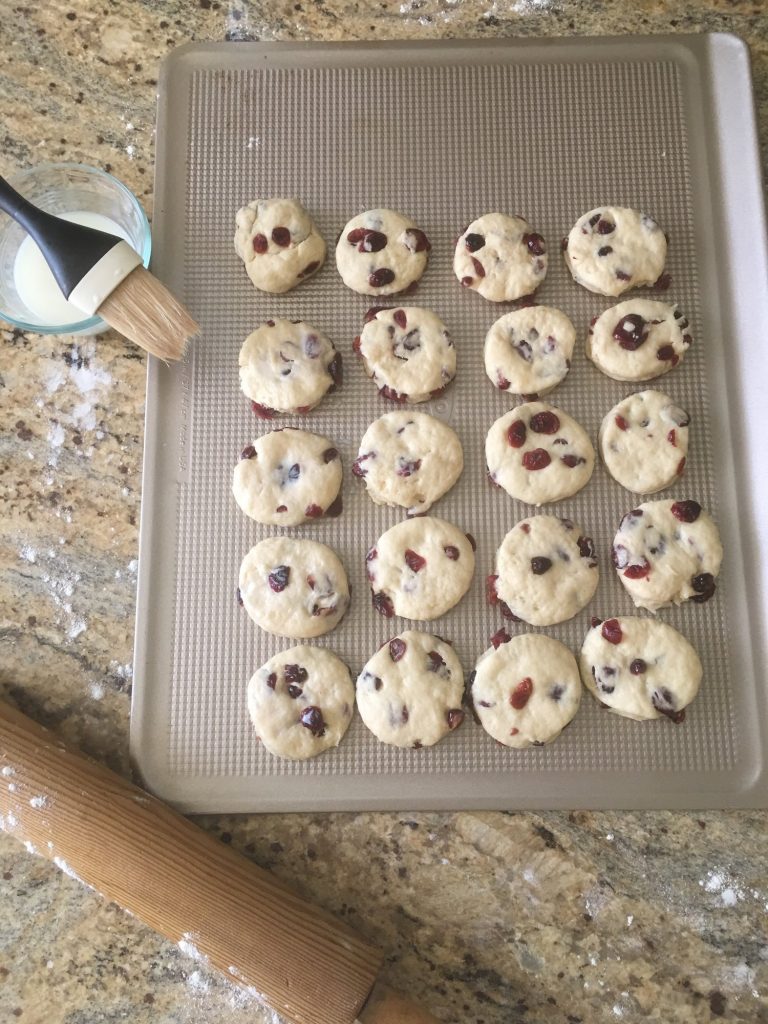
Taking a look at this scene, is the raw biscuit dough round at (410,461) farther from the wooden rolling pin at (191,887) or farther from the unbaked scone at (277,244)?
the wooden rolling pin at (191,887)

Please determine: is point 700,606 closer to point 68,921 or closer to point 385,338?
point 385,338

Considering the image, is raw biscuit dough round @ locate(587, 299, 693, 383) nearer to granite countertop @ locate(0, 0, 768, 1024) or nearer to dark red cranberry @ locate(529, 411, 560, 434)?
dark red cranberry @ locate(529, 411, 560, 434)

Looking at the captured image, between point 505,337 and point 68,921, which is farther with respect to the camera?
point 505,337

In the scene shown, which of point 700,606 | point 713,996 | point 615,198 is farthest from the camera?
point 615,198

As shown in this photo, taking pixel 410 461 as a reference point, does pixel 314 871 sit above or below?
below

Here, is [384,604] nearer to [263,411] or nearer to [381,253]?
[263,411]

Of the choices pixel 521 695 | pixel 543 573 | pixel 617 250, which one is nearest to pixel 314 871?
pixel 521 695

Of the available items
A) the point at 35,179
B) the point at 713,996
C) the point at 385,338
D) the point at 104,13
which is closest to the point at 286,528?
the point at 385,338
